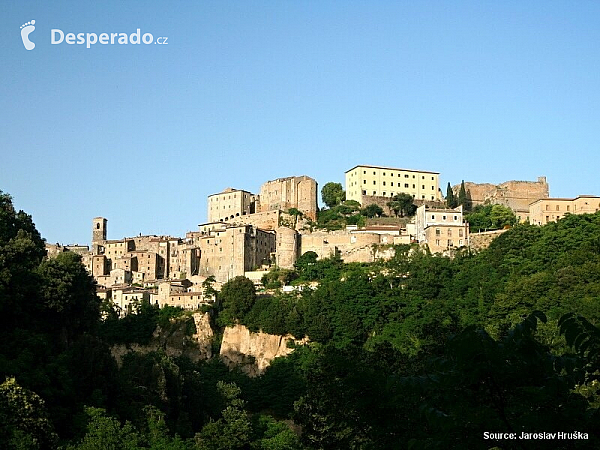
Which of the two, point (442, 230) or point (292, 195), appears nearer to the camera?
point (442, 230)

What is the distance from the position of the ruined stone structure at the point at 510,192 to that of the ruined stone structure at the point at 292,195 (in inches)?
599

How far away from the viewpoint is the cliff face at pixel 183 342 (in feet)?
202

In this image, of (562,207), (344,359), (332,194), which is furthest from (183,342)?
(344,359)

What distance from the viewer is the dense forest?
9500 millimetres

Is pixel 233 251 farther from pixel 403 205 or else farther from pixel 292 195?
pixel 403 205

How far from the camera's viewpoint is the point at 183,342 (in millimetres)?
62594

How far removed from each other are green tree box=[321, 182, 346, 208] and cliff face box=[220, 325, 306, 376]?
29118 mm

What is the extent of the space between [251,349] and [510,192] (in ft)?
131

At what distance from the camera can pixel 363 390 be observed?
19312 millimetres

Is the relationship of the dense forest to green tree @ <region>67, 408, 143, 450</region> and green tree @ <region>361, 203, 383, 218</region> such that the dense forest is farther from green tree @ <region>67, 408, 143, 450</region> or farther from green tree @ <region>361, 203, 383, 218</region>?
green tree @ <region>361, 203, 383, 218</region>

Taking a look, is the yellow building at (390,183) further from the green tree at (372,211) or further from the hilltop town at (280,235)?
the green tree at (372,211)

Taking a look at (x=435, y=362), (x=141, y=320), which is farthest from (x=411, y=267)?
(x=435, y=362)

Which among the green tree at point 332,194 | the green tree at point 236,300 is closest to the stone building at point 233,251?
the green tree at point 236,300

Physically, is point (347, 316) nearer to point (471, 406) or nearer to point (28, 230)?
point (28, 230)
